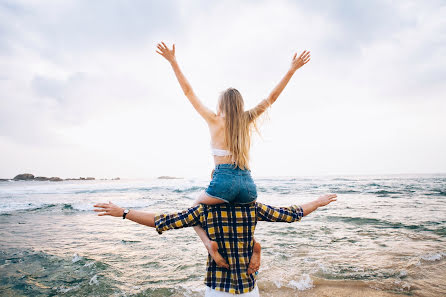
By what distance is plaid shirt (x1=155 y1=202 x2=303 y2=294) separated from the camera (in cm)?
196

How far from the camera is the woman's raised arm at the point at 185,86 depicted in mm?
2418

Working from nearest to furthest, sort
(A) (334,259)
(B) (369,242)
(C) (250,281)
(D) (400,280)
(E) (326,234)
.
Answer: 1. (C) (250,281)
2. (D) (400,280)
3. (A) (334,259)
4. (B) (369,242)
5. (E) (326,234)

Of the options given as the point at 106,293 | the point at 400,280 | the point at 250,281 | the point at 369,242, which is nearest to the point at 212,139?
the point at 250,281

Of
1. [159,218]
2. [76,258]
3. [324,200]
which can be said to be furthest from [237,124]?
[76,258]

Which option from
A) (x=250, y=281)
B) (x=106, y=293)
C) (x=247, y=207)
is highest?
(x=247, y=207)

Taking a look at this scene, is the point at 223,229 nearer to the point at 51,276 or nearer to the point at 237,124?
the point at 237,124

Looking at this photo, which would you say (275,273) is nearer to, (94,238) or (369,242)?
(369,242)

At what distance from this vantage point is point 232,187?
1.98 metres

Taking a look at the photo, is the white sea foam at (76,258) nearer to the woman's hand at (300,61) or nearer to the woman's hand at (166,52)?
the woman's hand at (166,52)

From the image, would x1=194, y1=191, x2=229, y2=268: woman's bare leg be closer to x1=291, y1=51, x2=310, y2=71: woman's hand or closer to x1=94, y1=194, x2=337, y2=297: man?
x1=94, y1=194, x2=337, y2=297: man

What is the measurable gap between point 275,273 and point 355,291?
1.11 meters

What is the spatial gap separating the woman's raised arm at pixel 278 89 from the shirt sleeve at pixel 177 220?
102 cm

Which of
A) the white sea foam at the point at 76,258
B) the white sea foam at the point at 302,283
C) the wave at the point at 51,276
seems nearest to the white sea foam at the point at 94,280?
the wave at the point at 51,276

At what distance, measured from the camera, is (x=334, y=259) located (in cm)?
453
